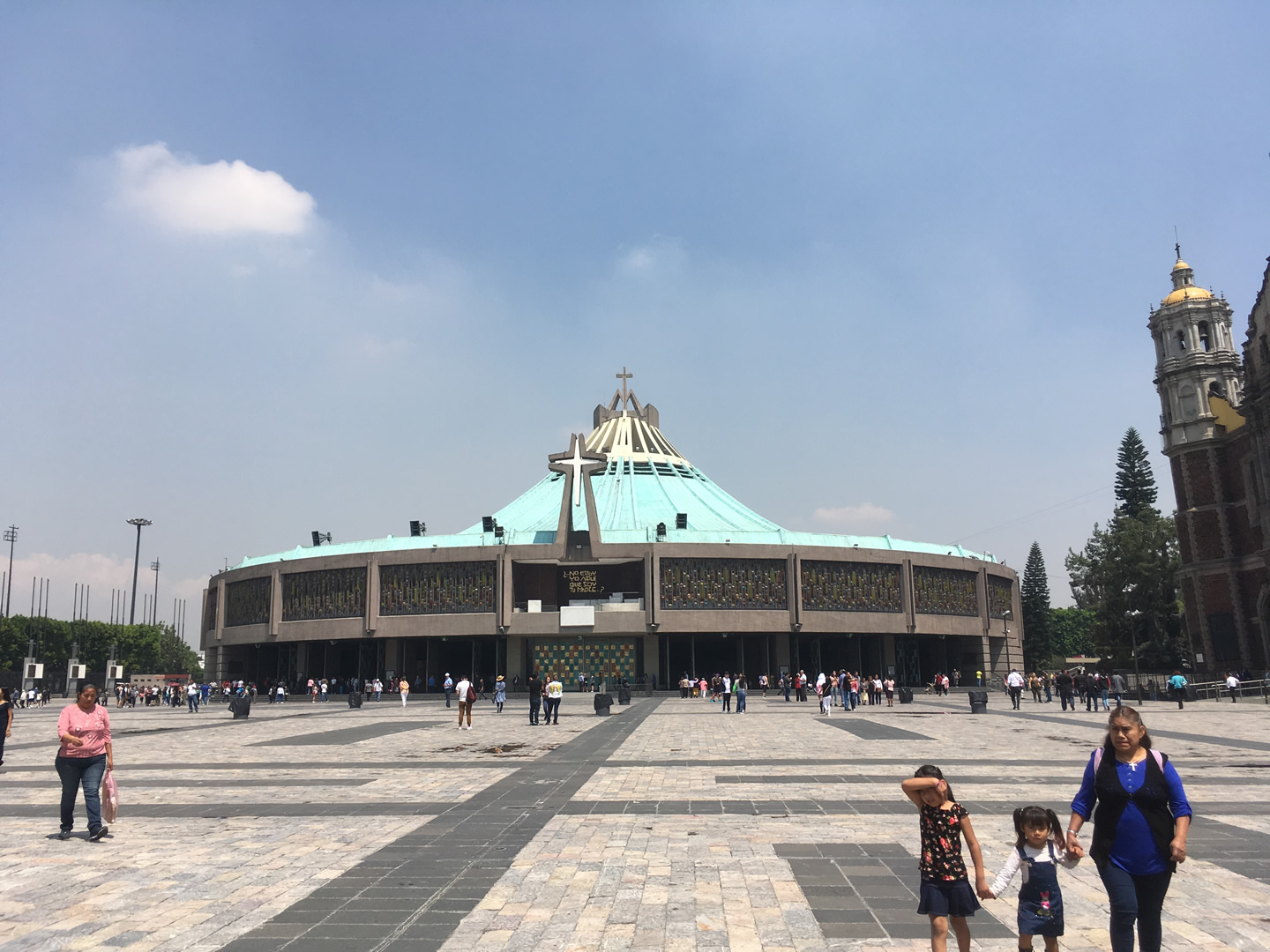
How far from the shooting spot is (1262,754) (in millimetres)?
15375

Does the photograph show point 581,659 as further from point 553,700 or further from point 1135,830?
point 1135,830

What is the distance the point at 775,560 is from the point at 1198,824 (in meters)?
42.4

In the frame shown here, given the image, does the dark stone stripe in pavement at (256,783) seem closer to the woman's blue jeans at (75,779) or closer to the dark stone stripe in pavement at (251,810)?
the dark stone stripe in pavement at (251,810)

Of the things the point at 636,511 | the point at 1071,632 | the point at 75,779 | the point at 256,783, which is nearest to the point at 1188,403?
the point at 636,511

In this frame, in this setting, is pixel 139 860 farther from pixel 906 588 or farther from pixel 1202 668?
pixel 1202 668

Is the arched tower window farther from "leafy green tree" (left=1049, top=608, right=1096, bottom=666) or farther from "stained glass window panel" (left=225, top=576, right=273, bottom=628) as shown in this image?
"leafy green tree" (left=1049, top=608, right=1096, bottom=666)

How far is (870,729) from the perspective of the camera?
2172 cm

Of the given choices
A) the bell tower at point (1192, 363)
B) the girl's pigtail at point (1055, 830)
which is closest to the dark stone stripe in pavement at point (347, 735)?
the girl's pigtail at point (1055, 830)

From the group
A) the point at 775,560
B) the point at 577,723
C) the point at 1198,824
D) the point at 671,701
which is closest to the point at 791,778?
the point at 1198,824

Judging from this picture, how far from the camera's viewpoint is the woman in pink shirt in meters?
8.84

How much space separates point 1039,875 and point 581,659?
4738 centimetres

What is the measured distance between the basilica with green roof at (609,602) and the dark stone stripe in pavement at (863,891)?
39.4 m

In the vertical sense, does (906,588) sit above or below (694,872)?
above

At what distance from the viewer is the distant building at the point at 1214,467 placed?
45.0m
